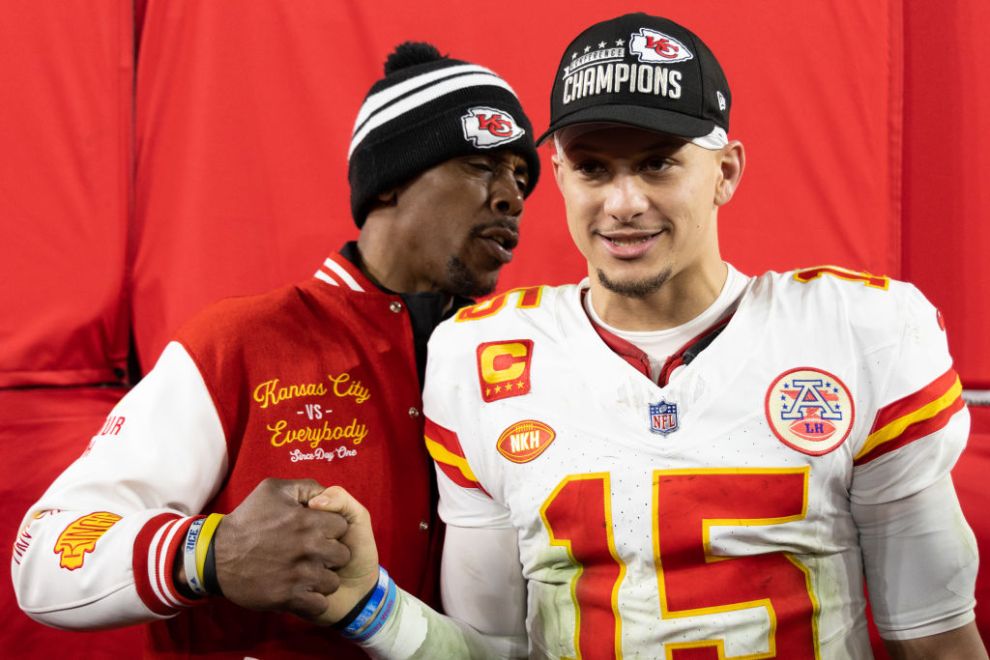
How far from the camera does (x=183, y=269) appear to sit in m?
1.77

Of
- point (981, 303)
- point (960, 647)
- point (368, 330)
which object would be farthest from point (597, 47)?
point (981, 303)

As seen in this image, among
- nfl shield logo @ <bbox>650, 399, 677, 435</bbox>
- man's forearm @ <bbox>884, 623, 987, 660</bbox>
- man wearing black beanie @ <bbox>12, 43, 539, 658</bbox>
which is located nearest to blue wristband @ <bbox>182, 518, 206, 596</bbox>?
man wearing black beanie @ <bbox>12, 43, 539, 658</bbox>

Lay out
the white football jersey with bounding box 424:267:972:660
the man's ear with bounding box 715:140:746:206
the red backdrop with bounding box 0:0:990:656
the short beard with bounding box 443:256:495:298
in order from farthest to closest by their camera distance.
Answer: the red backdrop with bounding box 0:0:990:656 < the short beard with bounding box 443:256:495:298 < the man's ear with bounding box 715:140:746:206 < the white football jersey with bounding box 424:267:972:660

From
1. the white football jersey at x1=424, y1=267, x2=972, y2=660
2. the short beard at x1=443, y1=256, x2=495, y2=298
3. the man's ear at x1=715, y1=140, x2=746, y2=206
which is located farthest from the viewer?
the short beard at x1=443, y1=256, x2=495, y2=298

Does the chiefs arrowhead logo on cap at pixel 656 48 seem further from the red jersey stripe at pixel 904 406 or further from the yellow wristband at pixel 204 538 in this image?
the yellow wristband at pixel 204 538

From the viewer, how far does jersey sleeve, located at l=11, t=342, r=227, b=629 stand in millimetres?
1017

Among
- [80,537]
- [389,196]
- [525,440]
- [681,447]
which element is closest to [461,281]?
[389,196]

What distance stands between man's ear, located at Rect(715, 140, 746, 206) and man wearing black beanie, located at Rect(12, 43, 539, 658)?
1.37 feet

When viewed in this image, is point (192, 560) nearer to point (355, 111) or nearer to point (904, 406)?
point (904, 406)

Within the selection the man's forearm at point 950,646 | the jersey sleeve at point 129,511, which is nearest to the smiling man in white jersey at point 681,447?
the man's forearm at point 950,646

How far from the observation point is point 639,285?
1039mm

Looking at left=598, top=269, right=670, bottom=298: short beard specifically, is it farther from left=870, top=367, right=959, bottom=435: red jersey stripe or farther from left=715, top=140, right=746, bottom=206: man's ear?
left=870, top=367, right=959, bottom=435: red jersey stripe

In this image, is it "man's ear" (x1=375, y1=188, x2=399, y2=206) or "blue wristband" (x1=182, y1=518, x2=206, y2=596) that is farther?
"man's ear" (x1=375, y1=188, x2=399, y2=206)

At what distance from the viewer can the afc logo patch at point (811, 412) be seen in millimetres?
985
